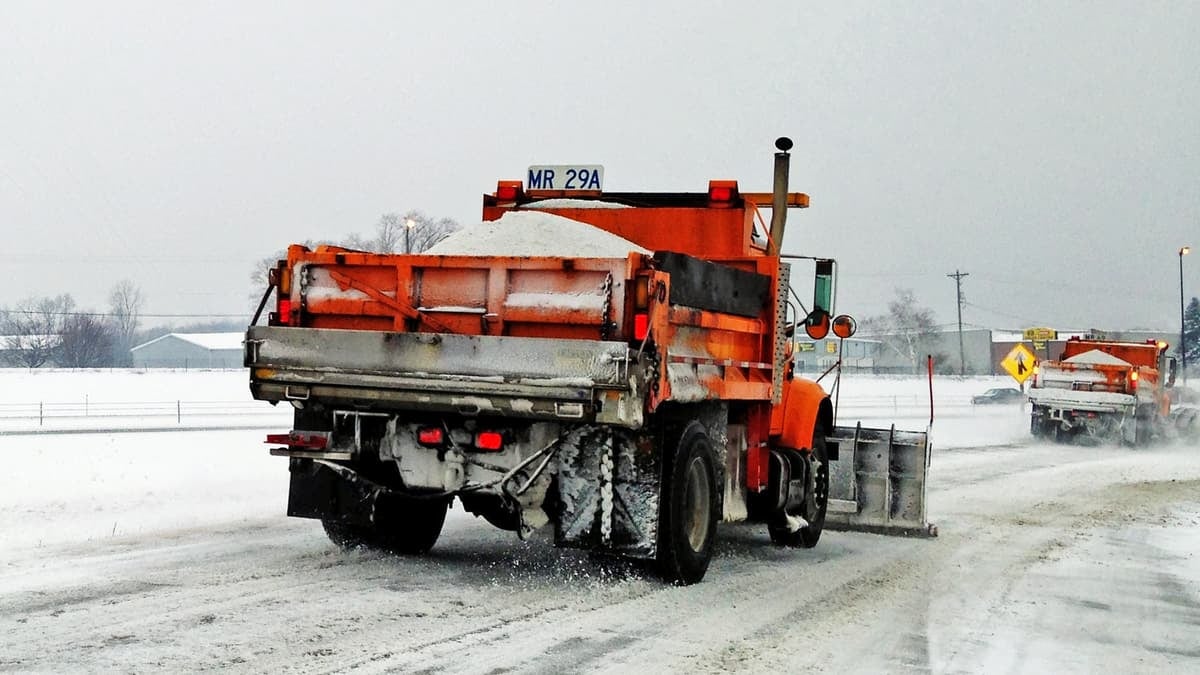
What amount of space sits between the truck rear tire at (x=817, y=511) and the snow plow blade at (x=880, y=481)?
264mm

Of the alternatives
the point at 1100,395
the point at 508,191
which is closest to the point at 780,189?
the point at 508,191

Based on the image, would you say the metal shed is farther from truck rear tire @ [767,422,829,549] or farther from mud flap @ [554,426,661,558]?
mud flap @ [554,426,661,558]

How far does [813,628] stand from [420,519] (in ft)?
10.6

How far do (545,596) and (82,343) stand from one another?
339ft

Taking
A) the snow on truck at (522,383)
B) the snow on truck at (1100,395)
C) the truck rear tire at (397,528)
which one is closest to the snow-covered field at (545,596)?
the truck rear tire at (397,528)

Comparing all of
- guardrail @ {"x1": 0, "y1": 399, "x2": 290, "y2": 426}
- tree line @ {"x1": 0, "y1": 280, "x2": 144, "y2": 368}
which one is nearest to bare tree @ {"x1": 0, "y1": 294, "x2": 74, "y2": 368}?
tree line @ {"x1": 0, "y1": 280, "x2": 144, "y2": 368}

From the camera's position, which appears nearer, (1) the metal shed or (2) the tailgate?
(2) the tailgate

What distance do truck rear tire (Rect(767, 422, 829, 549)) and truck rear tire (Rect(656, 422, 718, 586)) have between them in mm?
2188

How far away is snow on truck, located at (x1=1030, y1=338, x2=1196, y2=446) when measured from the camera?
2867cm

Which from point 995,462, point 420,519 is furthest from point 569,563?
point 995,462

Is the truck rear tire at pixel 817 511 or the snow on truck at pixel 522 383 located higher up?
the snow on truck at pixel 522 383

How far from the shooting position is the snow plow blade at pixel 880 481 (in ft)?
36.1

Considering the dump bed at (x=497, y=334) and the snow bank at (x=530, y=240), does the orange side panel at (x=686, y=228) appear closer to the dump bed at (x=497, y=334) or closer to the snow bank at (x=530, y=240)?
the snow bank at (x=530, y=240)

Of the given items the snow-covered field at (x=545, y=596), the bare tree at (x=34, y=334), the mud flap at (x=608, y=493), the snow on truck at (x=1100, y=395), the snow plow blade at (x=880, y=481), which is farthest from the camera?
the bare tree at (x=34, y=334)
